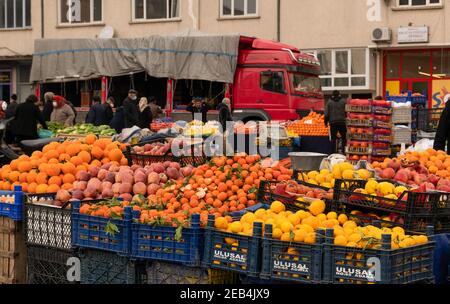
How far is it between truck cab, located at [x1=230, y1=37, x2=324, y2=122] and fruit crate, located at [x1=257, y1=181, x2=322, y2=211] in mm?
16189

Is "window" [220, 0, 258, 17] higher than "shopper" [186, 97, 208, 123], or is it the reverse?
"window" [220, 0, 258, 17]

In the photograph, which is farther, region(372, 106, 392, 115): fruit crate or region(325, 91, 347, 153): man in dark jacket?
region(325, 91, 347, 153): man in dark jacket

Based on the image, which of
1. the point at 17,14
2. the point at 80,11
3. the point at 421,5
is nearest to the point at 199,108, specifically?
the point at 421,5

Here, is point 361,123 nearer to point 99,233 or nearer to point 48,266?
point 48,266

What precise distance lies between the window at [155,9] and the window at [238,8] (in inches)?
77.1

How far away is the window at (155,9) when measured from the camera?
118 ft

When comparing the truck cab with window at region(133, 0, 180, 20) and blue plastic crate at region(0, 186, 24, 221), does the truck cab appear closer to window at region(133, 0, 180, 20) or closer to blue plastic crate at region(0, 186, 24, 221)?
window at region(133, 0, 180, 20)

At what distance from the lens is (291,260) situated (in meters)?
7.43

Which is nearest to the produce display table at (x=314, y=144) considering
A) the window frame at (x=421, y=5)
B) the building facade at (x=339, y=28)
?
the building facade at (x=339, y=28)

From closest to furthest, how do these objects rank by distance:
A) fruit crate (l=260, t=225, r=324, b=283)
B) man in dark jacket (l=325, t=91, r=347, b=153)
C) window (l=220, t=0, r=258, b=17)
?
fruit crate (l=260, t=225, r=324, b=283)
man in dark jacket (l=325, t=91, r=347, b=153)
window (l=220, t=0, r=258, b=17)

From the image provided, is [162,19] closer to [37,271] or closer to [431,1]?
[431,1]

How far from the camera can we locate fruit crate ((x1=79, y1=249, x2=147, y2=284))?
27.8 ft

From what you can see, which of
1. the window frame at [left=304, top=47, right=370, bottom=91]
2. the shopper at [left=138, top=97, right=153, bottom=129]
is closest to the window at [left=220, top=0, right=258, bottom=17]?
the window frame at [left=304, top=47, right=370, bottom=91]
